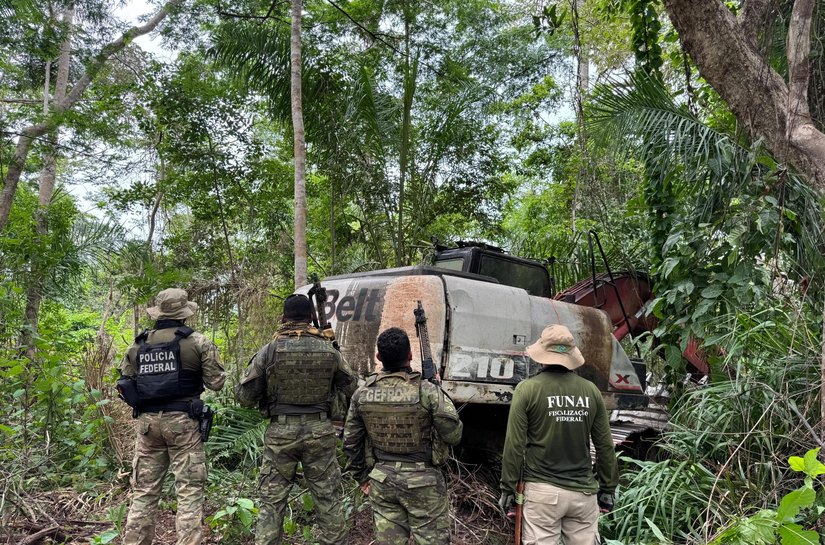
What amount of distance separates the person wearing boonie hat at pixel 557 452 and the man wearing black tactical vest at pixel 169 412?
2145 millimetres

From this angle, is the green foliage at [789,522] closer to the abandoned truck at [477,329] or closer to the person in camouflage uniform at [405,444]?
the person in camouflage uniform at [405,444]

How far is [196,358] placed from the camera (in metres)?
4.23

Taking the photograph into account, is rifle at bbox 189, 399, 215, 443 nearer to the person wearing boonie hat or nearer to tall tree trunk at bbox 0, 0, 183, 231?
the person wearing boonie hat

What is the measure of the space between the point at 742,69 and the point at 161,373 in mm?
5395

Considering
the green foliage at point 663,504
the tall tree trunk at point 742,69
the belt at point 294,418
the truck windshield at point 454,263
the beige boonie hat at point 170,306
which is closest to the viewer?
the green foliage at point 663,504

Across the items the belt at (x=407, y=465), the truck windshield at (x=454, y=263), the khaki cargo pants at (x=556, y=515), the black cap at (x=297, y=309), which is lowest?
the khaki cargo pants at (x=556, y=515)

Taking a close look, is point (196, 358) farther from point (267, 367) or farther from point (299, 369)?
point (299, 369)

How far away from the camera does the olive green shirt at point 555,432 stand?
3221mm

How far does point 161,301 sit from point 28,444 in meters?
2.01

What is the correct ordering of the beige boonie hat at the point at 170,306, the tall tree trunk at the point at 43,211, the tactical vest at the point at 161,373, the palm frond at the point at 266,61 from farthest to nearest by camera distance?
the palm frond at the point at 266,61
the tall tree trunk at the point at 43,211
the beige boonie hat at the point at 170,306
the tactical vest at the point at 161,373

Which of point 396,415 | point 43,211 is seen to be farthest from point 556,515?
point 43,211

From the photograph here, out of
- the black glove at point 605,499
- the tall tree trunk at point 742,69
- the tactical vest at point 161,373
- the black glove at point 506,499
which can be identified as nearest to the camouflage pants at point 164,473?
the tactical vest at point 161,373

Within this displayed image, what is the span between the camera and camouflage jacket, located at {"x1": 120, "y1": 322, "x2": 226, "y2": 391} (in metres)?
4.22

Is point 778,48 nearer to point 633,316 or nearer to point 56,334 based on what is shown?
point 633,316
